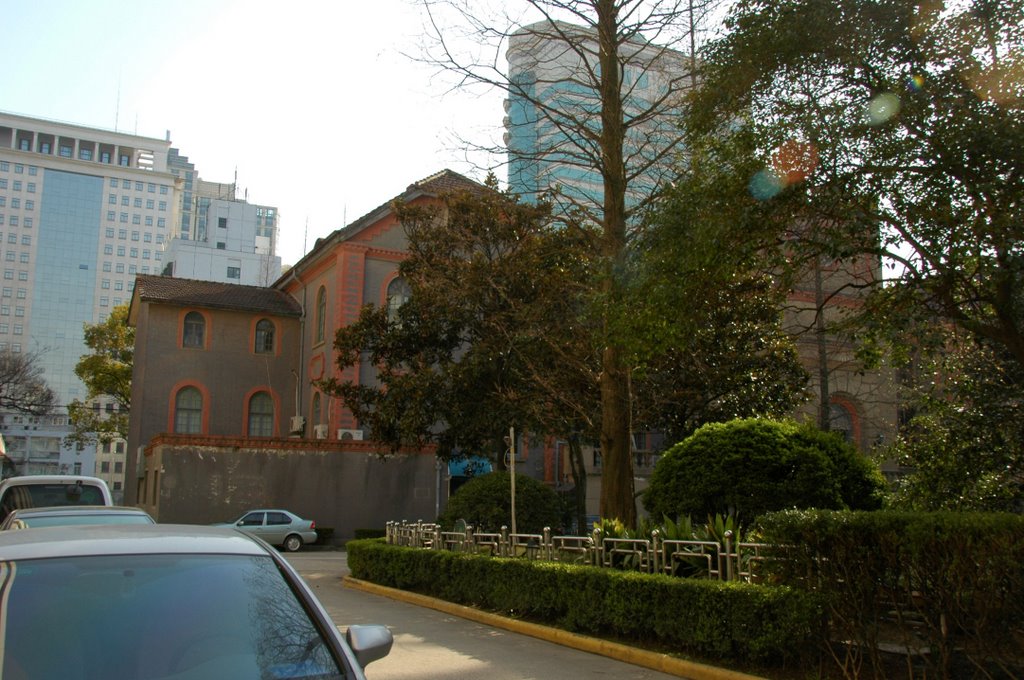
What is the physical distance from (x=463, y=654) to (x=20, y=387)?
50037mm

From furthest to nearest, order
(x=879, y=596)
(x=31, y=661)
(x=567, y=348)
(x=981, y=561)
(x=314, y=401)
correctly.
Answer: (x=314, y=401)
(x=567, y=348)
(x=879, y=596)
(x=981, y=561)
(x=31, y=661)

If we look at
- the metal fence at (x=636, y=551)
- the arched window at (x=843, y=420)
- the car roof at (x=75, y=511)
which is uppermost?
the arched window at (x=843, y=420)

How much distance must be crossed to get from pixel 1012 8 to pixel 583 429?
16.5 meters

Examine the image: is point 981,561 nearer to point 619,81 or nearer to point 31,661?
point 31,661

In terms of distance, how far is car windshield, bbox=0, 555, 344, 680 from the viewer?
368cm

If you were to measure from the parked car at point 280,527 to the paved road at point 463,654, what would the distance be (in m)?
16.8

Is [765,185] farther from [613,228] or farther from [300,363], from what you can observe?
[300,363]

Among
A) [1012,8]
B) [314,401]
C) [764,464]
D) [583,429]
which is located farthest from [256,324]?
[1012,8]

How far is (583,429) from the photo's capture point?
23.8 meters

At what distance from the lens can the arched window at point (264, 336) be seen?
40697 millimetres

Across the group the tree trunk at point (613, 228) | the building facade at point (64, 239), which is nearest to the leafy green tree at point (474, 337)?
the tree trunk at point (613, 228)

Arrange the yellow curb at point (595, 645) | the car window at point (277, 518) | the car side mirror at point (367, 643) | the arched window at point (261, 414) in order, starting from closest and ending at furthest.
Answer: the car side mirror at point (367, 643)
the yellow curb at point (595, 645)
the car window at point (277, 518)
the arched window at point (261, 414)

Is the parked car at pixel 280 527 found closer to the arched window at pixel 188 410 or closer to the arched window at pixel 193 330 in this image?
the arched window at pixel 188 410

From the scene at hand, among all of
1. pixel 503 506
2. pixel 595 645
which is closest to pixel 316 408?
pixel 503 506
